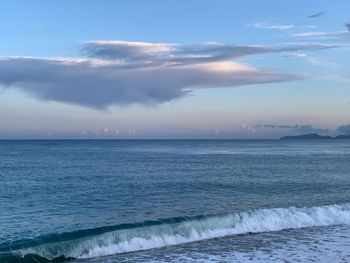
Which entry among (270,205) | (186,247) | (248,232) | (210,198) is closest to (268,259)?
(186,247)

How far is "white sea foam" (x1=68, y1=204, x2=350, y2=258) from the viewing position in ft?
70.7

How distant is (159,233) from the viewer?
78.2ft

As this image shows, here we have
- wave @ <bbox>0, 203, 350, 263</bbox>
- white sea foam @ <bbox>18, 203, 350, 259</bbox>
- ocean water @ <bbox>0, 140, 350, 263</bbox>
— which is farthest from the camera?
white sea foam @ <bbox>18, 203, 350, 259</bbox>

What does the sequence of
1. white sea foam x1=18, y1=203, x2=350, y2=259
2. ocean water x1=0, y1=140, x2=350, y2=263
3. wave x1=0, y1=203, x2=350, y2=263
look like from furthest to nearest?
white sea foam x1=18, y1=203, x2=350, y2=259, wave x1=0, y1=203, x2=350, y2=263, ocean water x1=0, y1=140, x2=350, y2=263

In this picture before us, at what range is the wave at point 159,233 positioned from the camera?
20609mm

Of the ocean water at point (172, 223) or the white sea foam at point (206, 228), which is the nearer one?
the ocean water at point (172, 223)

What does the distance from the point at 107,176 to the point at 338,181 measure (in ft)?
85.6

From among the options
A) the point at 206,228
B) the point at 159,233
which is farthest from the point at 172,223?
the point at 206,228

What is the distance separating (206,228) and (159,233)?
2.75 m

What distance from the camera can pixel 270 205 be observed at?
33062 mm

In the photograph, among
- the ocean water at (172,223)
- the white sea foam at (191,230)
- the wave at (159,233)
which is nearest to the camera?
the ocean water at (172,223)

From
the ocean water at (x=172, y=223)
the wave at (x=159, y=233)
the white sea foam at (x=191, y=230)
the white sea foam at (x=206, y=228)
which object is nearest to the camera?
the ocean water at (x=172, y=223)

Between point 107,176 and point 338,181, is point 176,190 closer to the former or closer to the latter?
point 107,176

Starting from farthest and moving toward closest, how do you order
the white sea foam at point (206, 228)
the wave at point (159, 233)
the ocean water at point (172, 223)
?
the white sea foam at point (206, 228), the wave at point (159, 233), the ocean water at point (172, 223)
